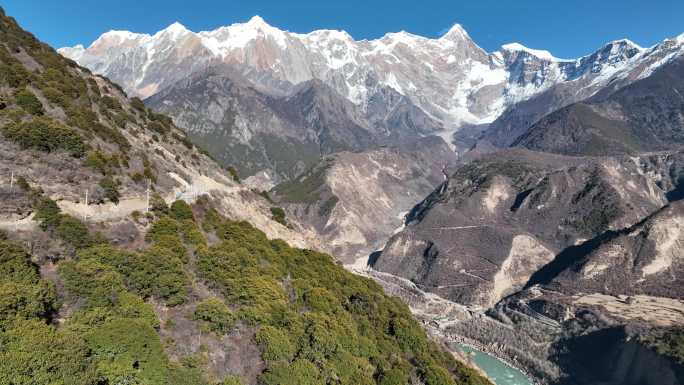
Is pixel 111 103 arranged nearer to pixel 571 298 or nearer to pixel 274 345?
pixel 274 345

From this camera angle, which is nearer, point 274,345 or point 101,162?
point 274,345

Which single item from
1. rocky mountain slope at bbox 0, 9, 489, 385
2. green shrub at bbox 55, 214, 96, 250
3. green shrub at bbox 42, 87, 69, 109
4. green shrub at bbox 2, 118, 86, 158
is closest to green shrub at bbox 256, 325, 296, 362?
rocky mountain slope at bbox 0, 9, 489, 385

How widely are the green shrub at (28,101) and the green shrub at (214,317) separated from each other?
30.5 meters

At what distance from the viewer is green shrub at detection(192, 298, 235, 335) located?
41250 mm

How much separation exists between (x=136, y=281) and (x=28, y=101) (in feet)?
88.9

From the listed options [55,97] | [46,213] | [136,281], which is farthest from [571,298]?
[46,213]

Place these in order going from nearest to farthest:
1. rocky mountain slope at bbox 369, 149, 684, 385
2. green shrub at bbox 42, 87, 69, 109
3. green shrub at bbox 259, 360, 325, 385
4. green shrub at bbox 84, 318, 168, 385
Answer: green shrub at bbox 84, 318, 168, 385 → green shrub at bbox 259, 360, 325, 385 → green shrub at bbox 42, 87, 69, 109 → rocky mountain slope at bbox 369, 149, 684, 385

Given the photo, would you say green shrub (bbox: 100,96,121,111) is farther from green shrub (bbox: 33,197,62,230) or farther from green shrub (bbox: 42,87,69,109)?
green shrub (bbox: 33,197,62,230)

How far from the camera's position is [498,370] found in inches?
4860

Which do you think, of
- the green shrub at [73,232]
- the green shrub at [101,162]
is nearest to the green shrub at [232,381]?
the green shrub at [73,232]

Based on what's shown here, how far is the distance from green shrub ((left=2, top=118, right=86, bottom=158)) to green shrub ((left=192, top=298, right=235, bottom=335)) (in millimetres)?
23748

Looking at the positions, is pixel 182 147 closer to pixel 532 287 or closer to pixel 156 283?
pixel 156 283

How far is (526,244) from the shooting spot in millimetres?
197375

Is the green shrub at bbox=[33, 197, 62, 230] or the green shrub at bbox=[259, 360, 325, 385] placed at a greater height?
the green shrub at bbox=[33, 197, 62, 230]
